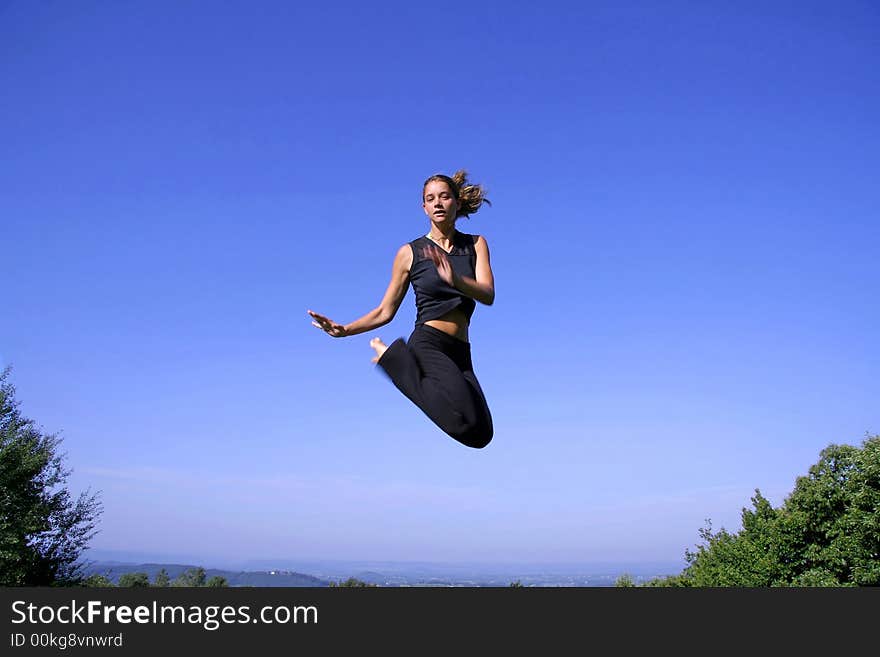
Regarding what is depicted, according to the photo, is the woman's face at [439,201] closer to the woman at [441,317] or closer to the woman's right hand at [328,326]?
the woman at [441,317]

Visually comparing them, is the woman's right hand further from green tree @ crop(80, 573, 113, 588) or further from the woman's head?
green tree @ crop(80, 573, 113, 588)

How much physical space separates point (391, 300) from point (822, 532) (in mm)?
36365

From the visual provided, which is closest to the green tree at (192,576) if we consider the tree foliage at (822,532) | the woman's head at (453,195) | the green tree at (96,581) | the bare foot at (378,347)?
the green tree at (96,581)

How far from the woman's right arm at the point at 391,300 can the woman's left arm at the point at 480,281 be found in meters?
0.68

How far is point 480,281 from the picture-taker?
22.4ft

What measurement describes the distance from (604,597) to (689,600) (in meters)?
1.14

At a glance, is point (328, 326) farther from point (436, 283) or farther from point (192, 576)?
point (192, 576)

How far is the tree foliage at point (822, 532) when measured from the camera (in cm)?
3359

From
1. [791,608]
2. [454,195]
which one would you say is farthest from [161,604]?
[791,608]

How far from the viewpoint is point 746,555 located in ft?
131

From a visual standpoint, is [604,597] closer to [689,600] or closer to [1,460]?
[689,600]

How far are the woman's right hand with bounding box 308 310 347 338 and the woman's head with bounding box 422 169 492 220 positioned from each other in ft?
4.55

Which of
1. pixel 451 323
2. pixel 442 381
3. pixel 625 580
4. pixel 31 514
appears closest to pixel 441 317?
pixel 451 323

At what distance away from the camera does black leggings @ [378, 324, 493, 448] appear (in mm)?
6605
